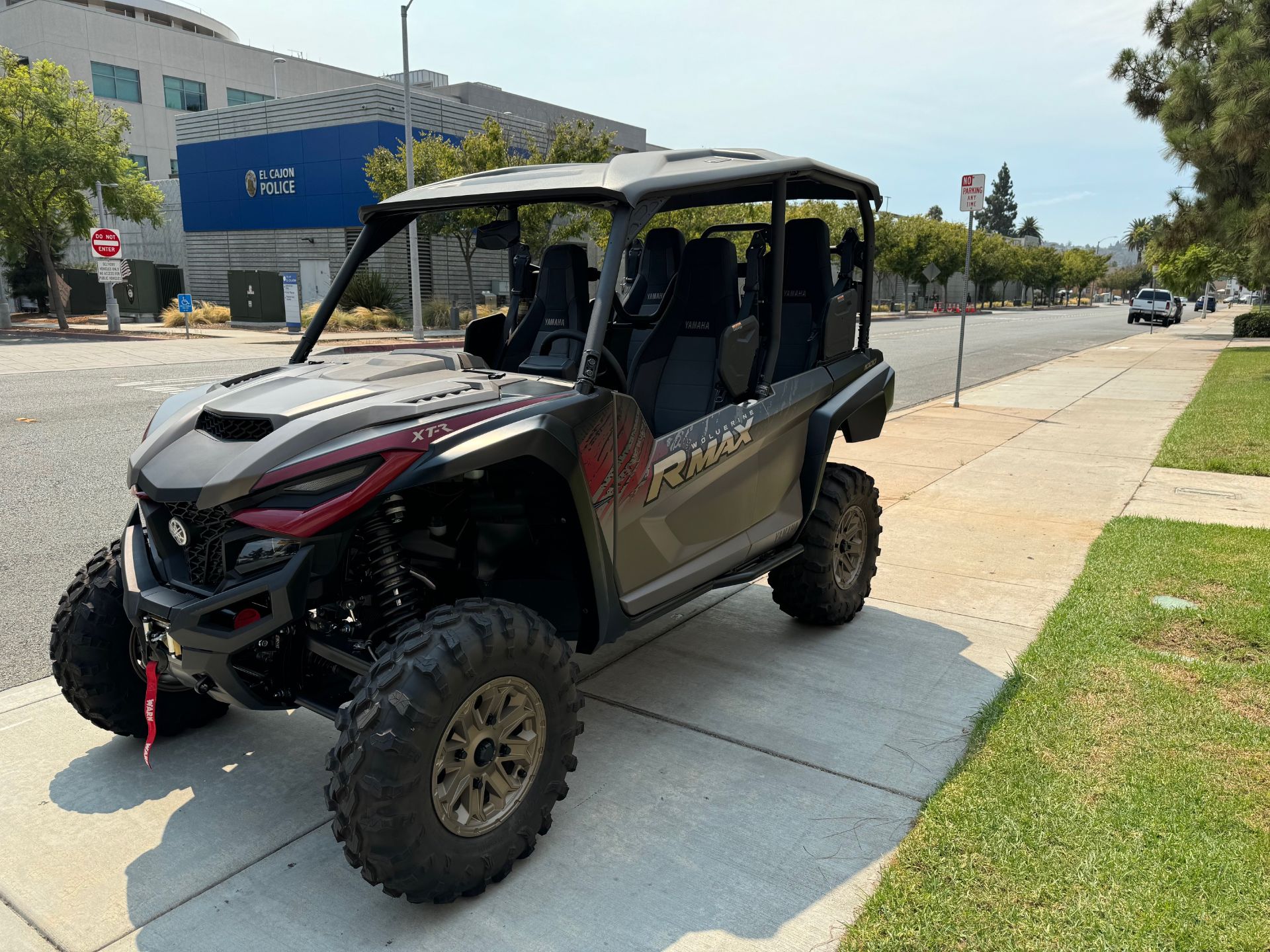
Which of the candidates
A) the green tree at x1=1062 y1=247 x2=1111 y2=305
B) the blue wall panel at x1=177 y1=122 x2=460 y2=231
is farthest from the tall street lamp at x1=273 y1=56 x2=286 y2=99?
the green tree at x1=1062 y1=247 x2=1111 y2=305

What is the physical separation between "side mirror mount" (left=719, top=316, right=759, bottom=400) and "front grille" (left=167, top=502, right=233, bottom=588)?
6.58 feet

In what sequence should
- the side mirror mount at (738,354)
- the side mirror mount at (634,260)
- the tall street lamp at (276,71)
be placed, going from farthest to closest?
the tall street lamp at (276,71) < the side mirror mount at (634,260) < the side mirror mount at (738,354)

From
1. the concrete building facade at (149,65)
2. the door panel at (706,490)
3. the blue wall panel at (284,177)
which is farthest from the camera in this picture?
the concrete building facade at (149,65)

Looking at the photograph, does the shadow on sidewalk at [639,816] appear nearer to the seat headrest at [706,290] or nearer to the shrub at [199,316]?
the seat headrest at [706,290]

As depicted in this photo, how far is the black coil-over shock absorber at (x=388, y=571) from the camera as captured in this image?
2965 mm

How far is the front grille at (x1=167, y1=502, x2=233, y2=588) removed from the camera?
9.17 feet

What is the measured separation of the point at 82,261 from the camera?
4953 centimetres

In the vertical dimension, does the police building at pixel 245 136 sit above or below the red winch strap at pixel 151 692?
above

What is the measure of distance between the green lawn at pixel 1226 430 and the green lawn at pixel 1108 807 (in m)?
5.05

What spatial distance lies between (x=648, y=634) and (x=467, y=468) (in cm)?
245

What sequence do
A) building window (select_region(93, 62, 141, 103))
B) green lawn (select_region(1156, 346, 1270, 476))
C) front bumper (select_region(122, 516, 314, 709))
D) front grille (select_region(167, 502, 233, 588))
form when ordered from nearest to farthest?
1. front bumper (select_region(122, 516, 314, 709))
2. front grille (select_region(167, 502, 233, 588))
3. green lawn (select_region(1156, 346, 1270, 476))
4. building window (select_region(93, 62, 141, 103))

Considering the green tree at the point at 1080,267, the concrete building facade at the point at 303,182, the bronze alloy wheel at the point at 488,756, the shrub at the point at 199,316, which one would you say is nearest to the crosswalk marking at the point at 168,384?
the bronze alloy wheel at the point at 488,756

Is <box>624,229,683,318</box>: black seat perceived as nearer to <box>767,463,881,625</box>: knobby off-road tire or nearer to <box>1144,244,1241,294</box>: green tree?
<box>767,463,881,625</box>: knobby off-road tire

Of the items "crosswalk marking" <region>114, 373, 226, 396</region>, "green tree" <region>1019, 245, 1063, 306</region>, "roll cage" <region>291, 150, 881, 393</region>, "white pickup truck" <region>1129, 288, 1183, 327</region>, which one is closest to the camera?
"roll cage" <region>291, 150, 881, 393</region>
